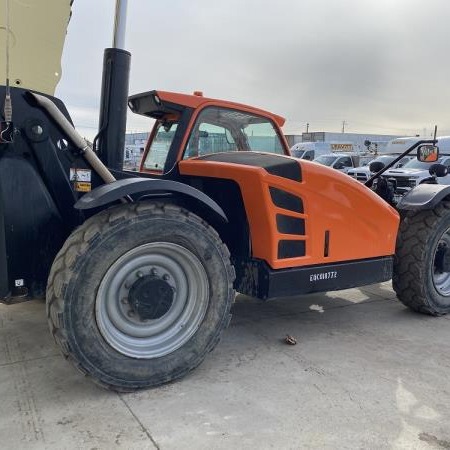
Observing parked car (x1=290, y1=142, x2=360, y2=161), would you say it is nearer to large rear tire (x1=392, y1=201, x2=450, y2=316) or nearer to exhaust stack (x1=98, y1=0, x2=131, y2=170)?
large rear tire (x1=392, y1=201, x2=450, y2=316)

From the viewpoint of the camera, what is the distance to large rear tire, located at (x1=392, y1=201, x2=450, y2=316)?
15.4 ft

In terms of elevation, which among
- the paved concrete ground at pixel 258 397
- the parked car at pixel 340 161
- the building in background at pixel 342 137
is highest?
the building in background at pixel 342 137

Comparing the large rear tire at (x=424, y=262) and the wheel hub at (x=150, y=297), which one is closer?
the wheel hub at (x=150, y=297)

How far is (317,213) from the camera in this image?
12.6 ft

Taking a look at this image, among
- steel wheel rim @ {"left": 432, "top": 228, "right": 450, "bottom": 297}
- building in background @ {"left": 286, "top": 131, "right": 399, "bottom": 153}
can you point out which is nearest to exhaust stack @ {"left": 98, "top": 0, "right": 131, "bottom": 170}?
steel wheel rim @ {"left": 432, "top": 228, "right": 450, "bottom": 297}

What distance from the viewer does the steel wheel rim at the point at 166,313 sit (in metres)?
3.00

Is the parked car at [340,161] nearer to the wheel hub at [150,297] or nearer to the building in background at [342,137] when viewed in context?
the building in background at [342,137]

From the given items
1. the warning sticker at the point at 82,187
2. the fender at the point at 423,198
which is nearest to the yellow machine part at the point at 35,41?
the warning sticker at the point at 82,187

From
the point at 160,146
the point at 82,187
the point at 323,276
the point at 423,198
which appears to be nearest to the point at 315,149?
the point at 423,198

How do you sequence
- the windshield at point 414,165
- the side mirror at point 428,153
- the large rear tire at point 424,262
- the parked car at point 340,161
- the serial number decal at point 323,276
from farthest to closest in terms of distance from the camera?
the parked car at point 340,161, the windshield at point 414,165, the side mirror at point 428,153, the large rear tire at point 424,262, the serial number decal at point 323,276

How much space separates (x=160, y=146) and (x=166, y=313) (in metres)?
1.61

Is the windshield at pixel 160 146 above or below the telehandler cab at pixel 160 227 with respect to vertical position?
above

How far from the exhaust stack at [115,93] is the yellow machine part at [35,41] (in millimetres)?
398

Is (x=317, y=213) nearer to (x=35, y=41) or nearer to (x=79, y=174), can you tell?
(x=79, y=174)
